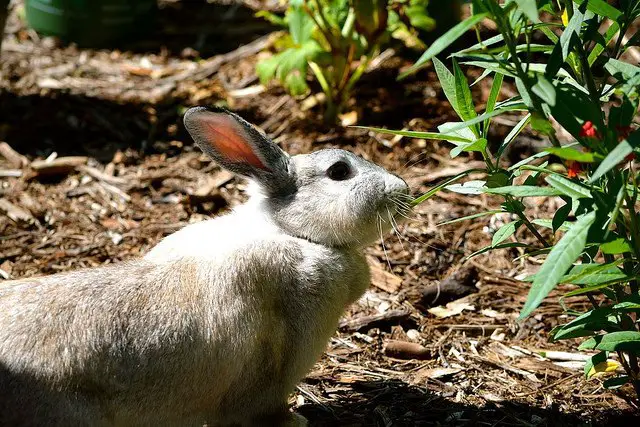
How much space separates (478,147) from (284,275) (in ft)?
3.86

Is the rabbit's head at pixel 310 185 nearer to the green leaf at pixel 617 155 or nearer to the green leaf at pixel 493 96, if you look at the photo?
the green leaf at pixel 493 96

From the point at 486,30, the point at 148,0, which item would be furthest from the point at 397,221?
the point at 148,0

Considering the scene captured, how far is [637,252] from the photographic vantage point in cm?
380

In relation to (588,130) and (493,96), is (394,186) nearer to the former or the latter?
(493,96)

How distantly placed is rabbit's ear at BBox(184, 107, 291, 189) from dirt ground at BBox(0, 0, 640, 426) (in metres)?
1.29

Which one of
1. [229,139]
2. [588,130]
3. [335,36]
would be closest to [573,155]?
[588,130]

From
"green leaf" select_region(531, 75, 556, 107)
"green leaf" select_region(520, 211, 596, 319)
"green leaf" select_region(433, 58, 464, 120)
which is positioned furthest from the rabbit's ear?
"green leaf" select_region(520, 211, 596, 319)

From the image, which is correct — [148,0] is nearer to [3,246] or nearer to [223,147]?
[3,246]

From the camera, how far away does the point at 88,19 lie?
10180 millimetres

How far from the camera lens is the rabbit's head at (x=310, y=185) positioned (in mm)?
4781

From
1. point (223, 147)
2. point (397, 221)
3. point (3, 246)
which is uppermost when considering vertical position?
point (223, 147)

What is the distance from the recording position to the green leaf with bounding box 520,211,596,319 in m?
A: 3.16

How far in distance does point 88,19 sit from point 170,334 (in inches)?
276

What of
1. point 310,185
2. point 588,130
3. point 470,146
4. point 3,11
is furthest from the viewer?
point 3,11
